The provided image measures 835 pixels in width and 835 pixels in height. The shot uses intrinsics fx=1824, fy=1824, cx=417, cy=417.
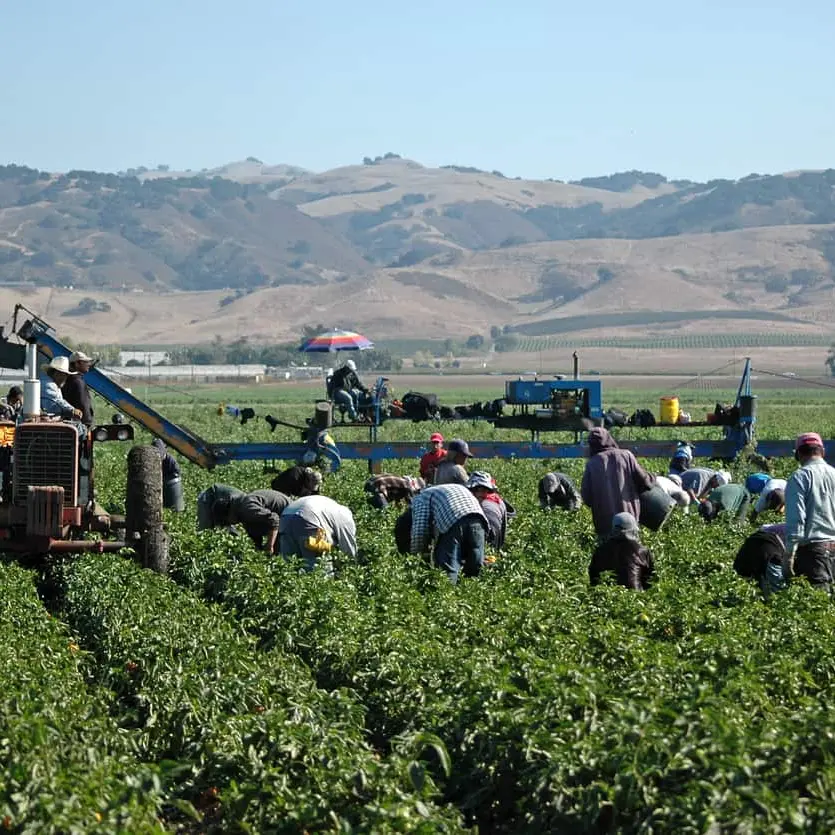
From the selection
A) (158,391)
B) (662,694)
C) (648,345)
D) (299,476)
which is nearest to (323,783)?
(662,694)

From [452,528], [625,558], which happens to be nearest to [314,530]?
[452,528]

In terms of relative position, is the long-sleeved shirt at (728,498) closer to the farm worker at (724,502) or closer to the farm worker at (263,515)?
the farm worker at (724,502)

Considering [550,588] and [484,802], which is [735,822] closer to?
[484,802]

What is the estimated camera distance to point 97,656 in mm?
11523

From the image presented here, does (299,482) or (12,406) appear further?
(12,406)

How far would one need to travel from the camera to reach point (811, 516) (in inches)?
496

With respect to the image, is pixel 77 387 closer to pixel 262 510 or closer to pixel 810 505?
→ pixel 262 510

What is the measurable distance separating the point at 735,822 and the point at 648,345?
168m

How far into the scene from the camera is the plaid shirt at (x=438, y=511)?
14266 mm

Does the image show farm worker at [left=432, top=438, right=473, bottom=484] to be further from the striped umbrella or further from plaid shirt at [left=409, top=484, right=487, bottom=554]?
the striped umbrella

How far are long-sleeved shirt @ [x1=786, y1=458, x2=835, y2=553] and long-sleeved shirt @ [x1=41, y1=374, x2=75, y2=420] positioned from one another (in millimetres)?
6547

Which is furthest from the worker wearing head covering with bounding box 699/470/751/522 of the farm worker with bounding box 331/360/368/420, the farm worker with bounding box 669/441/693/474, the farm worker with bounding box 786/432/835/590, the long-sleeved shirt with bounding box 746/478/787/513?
the farm worker with bounding box 331/360/368/420

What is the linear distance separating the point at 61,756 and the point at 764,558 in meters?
6.71

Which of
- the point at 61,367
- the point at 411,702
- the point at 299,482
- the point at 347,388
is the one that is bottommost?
the point at 411,702
